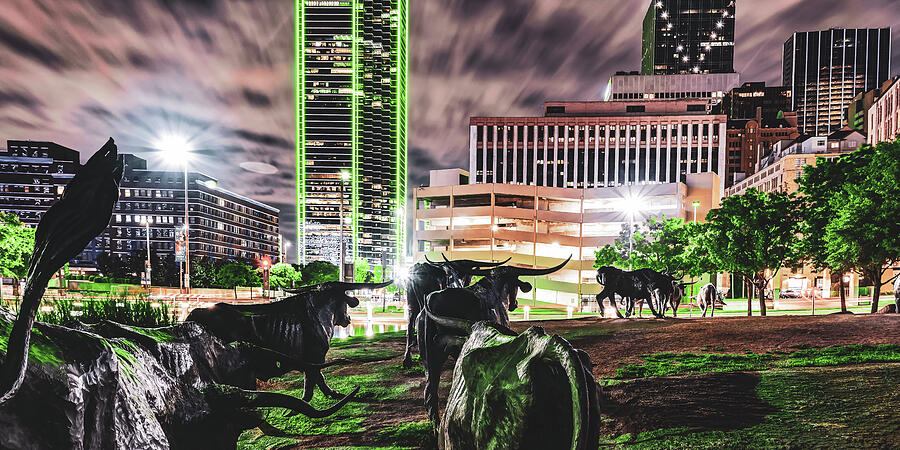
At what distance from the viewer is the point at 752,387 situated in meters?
7.62

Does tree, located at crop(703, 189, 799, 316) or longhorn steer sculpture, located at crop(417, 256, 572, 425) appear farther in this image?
tree, located at crop(703, 189, 799, 316)

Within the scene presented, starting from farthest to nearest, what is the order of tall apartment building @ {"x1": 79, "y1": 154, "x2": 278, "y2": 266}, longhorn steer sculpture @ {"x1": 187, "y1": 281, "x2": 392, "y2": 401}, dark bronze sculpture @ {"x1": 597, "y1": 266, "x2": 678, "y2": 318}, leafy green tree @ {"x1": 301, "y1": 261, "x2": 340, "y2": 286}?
tall apartment building @ {"x1": 79, "y1": 154, "x2": 278, "y2": 266} → leafy green tree @ {"x1": 301, "y1": 261, "x2": 340, "y2": 286} → dark bronze sculpture @ {"x1": 597, "y1": 266, "x2": 678, "y2": 318} → longhorn steer sculpture @ {"x1": 187, "y1": 281, "x2": 392, "y2": 401}

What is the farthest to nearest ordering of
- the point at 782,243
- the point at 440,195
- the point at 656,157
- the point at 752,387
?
the point at 656,157 < the point at 440,195 < the point at 782,243 < the point at 752,387

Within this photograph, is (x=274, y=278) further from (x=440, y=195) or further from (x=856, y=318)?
(x=856, y=318)

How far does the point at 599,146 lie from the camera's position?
326 ft

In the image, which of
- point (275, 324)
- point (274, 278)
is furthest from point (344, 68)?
point (275, 324)

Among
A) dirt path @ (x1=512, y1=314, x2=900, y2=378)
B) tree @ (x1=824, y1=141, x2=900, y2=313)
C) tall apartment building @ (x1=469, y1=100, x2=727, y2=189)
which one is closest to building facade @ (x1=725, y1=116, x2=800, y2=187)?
tall apartment building @ (x1=469, y1=100, x2=727, y2=189)

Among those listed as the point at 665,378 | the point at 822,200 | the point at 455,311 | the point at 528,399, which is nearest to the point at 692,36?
the point at 822,200

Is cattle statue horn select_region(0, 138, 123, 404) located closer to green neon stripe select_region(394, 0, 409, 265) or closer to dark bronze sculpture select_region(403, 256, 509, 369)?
dark bronze sculpture select_region(403, 256, 509, 369)

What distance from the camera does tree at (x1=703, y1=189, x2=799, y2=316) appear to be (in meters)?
19.2

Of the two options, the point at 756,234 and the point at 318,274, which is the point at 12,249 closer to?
the point at 318,274

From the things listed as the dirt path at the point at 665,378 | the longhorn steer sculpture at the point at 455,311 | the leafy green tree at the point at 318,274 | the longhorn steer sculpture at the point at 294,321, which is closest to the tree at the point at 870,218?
the dirt path at the point at 665,378

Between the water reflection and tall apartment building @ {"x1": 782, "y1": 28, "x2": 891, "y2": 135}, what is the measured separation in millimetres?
230213

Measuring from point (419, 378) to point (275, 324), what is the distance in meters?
4.29
